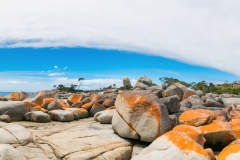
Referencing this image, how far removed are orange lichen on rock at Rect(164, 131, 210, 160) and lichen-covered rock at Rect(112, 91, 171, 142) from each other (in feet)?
5.86

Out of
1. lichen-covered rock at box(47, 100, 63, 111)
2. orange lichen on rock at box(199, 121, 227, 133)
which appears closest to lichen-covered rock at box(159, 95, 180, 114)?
orange lichen on rock at box(199, 121, 227, 133)

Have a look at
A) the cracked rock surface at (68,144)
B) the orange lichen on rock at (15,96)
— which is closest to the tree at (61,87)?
the orange lichen on rock at (15,96)

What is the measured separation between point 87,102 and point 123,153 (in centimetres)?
906

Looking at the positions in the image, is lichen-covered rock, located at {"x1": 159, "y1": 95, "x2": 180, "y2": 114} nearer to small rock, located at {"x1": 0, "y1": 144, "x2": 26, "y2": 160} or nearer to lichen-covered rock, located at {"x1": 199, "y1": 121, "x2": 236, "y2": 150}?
lichen-covered rock, located at {"x1": 199, "y1": 121, "x2": 236, "y2": 150}

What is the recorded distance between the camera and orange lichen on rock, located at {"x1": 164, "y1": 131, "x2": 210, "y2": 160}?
7293mm

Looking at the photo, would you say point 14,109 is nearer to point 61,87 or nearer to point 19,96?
point 19,96

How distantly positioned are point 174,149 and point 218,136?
3.01m

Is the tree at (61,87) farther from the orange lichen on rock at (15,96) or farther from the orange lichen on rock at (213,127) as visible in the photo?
the orange lichen on rock at (213,127)

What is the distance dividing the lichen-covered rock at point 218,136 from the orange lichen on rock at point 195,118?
500 mm

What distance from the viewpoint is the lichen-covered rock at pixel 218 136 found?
9477 mm

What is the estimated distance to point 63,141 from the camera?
30.2ft

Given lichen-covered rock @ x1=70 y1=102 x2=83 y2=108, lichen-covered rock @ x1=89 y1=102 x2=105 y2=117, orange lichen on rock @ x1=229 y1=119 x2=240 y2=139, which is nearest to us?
orange lichen on rock @ x1=229 y1=119 x2=240 y2=139

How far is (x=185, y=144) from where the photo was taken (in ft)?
24.5

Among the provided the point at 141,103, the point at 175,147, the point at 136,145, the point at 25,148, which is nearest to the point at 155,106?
the point at 141,103
